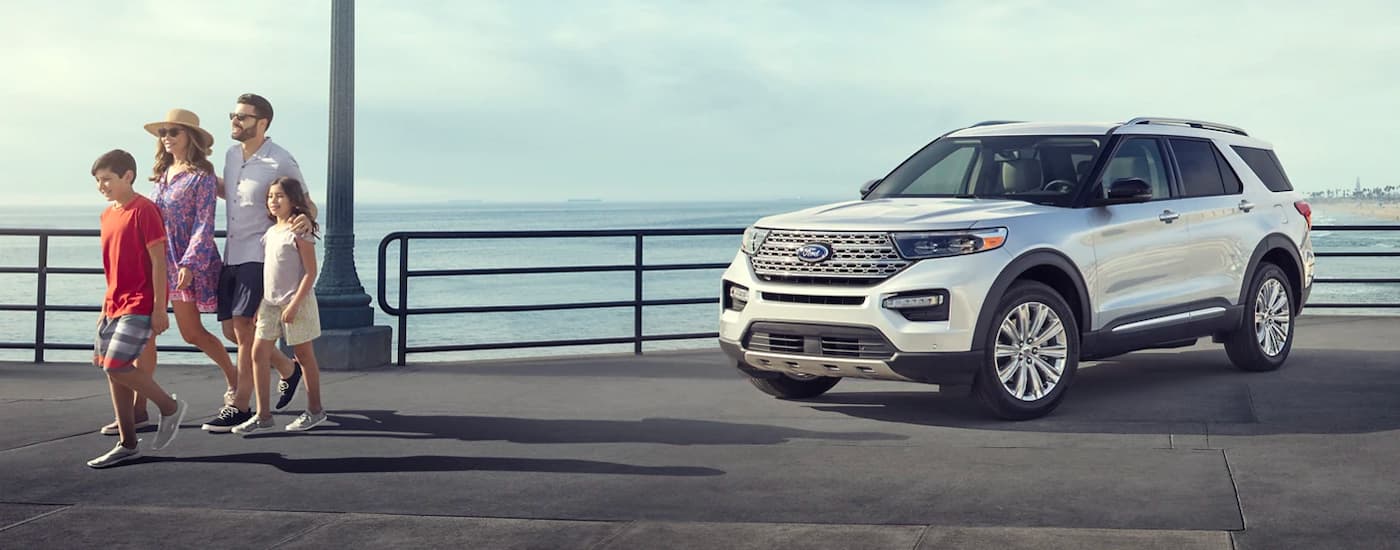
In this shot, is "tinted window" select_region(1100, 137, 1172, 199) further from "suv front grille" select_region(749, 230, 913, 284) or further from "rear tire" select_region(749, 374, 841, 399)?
"rear tire" select_region(749, 374, 841, 399)

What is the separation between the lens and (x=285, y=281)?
A: 784cm

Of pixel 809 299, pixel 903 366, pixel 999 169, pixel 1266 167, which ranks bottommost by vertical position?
pixel 903 366

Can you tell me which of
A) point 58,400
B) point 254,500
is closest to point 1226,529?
point 254,500

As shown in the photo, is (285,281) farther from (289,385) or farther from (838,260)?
(838,260)

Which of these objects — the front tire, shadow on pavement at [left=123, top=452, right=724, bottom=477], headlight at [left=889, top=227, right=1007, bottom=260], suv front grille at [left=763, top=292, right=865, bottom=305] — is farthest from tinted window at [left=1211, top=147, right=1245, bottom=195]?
shadow on pavement at [left=123, top=452, right=724, bottom=477]

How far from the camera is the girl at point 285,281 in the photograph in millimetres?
7781

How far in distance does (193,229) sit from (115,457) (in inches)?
55.8

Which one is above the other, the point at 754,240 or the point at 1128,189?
the point at 1128,189

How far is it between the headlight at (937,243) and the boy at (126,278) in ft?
12.7

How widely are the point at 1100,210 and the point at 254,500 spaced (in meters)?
5.34

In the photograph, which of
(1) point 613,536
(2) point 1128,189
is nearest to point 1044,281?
(2) point 1128,189

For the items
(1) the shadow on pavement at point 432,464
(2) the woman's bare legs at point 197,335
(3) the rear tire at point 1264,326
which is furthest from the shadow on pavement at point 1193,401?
(2) the woman's bare legs at point 197,335

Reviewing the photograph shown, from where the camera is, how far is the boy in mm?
7102

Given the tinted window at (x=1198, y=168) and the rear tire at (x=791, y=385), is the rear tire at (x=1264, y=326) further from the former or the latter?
the rear tire at (x=791, y=385)
